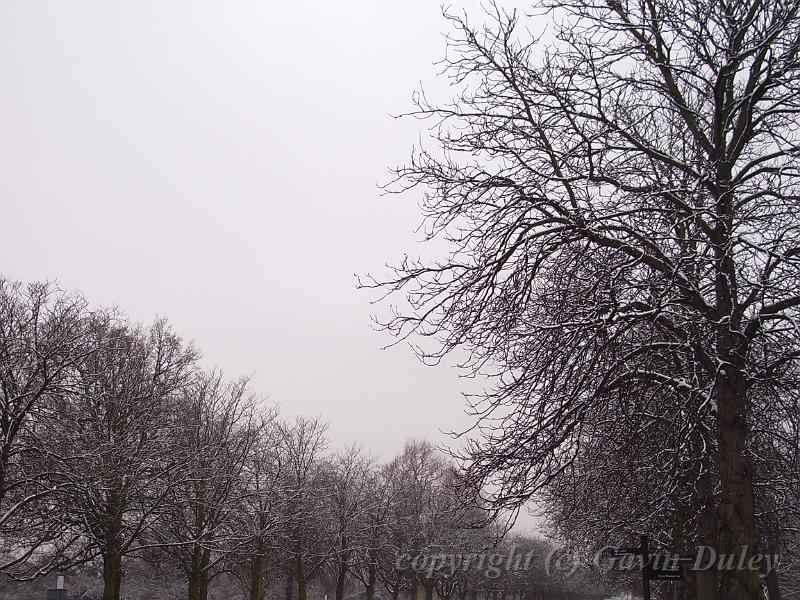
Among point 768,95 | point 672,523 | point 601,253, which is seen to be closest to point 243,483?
point 672,523

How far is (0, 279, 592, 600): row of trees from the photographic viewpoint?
1756 centimetres

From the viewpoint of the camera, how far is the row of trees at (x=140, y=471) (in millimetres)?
17562

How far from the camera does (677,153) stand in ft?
33.1

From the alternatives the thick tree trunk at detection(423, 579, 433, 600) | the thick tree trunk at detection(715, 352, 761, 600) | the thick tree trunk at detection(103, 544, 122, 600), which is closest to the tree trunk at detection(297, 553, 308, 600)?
the thick tree trunk at detection(103, 544, 122, 600)

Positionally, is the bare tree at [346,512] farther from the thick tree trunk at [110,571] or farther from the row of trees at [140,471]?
the thick tree trunk at [110,571]

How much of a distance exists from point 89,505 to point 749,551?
1834cm

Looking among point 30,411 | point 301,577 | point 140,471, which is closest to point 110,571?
point 140,471

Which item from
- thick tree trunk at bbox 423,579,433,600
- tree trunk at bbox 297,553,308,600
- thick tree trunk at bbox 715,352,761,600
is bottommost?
thick tree trunk at bbox 423,579,433,600

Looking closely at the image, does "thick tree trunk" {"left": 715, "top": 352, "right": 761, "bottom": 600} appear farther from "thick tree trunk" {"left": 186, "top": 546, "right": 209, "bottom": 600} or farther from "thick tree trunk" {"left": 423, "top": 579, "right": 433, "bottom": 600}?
"thick tree trunk" {"left": 423, "top": 579, "right": 433, "bottom": 600}

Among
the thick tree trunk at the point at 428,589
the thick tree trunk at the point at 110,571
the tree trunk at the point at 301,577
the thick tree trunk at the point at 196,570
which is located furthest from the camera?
the thick tree trunk at the point at 428,589

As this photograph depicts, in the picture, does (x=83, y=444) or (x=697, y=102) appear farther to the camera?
(x=83, y=444)

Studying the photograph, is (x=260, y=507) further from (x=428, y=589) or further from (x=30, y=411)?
(x=428, y=589)

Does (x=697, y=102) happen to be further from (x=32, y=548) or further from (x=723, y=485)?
(x=32, y=548)

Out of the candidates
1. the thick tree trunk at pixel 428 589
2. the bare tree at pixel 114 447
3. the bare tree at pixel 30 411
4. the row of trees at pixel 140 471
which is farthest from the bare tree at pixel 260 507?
the thick tree trunk at pixel 428 589
